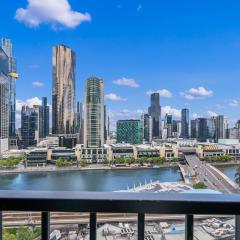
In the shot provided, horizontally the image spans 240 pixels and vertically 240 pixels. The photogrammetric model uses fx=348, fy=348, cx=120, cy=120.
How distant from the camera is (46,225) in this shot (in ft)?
0.99

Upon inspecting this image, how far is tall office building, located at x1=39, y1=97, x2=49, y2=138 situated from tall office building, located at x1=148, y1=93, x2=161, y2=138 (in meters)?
5.22

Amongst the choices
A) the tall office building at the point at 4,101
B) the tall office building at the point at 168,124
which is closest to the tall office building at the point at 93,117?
the tall office building at the point at 168,124

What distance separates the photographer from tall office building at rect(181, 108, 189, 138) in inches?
629

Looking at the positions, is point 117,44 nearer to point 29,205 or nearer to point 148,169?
point 148,169

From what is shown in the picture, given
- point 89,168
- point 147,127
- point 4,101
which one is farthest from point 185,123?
point 4,101

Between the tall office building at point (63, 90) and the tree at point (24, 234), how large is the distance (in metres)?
12.9

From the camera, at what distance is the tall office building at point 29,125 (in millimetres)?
16812

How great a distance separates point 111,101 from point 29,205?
1838 cm

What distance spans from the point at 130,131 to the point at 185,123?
3.47 metres

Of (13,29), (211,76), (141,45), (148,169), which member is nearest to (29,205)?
(13,29)

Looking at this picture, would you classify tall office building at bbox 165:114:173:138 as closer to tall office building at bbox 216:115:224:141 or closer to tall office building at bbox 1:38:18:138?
tall office building at bbox 216:115:224:141

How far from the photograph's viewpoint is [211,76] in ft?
65.8

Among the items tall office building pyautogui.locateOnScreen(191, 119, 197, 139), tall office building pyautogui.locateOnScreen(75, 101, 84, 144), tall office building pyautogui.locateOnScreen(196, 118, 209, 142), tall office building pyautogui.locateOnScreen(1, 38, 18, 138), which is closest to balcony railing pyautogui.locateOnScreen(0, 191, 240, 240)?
tall office building pyautogui.locateOnScreen(1, 38, 18, 138)

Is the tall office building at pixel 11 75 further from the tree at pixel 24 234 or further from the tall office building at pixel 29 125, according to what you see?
the tree at pixel 24 234
